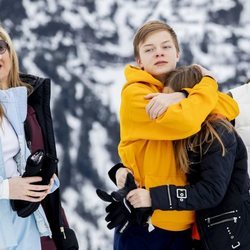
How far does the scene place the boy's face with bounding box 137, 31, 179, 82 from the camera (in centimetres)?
157

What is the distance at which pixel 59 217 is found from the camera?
1615 millimetres

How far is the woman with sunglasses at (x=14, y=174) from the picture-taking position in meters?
1.43

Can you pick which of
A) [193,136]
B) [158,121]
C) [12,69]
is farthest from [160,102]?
[12,69]

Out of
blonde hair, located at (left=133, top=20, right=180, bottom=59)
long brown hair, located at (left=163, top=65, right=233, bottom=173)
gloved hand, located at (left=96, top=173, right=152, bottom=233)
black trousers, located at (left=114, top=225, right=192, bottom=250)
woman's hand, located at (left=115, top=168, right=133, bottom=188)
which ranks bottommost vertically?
black trousers, located at (left=114, top=225, right=192, bottom=250)

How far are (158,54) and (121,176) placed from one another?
1.20 ft

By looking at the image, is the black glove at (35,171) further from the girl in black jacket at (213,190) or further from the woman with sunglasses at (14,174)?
→ the girl in black jacket at (213,190)

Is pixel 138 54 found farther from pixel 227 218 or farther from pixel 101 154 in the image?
pixel 101 154

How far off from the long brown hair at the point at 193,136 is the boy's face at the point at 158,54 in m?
0.05

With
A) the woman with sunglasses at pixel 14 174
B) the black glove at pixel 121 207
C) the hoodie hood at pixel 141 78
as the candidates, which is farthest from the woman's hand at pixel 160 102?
the woman with sunglasses at pixel 14 174

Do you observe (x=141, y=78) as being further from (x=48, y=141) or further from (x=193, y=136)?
(x=48, y=141)

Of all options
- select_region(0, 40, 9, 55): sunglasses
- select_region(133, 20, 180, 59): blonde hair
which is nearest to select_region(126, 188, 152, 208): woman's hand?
select_region(133, 20, 180, 59): blonde hair

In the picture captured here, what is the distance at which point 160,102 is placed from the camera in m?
1.40

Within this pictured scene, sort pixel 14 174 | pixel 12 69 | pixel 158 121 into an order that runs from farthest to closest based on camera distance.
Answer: pixel 12 69, pixel 14 174, pixel 158 121

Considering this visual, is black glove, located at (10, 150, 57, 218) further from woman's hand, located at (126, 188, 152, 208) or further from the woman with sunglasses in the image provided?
woman's hand, located at (126, 188, 152, 208)
